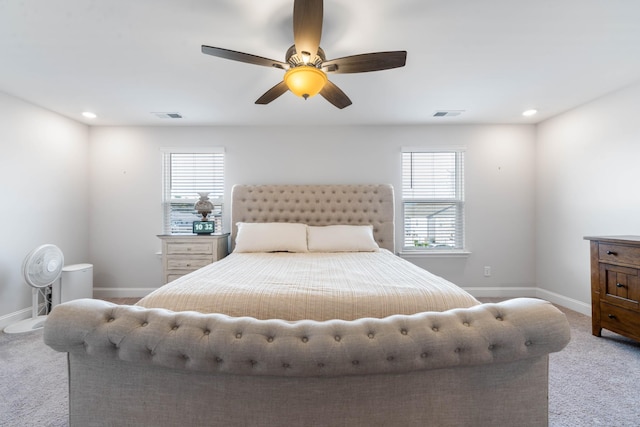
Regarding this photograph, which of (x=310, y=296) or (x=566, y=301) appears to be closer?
(x=310, y=296)

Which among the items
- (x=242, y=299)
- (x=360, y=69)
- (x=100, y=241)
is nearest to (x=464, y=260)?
(x=360, y=69)

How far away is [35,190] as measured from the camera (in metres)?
3.17

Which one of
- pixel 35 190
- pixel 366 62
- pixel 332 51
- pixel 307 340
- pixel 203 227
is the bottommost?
pixel 307 340

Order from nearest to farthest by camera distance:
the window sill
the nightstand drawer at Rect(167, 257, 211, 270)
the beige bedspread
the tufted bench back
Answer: the tufted bench back < the beige bedspread < the nightstand drawer at Rect(167, 257, 211, 270) < the window sill

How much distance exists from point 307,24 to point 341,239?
7.11ft

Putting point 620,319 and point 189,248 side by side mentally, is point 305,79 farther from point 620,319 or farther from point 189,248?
point 620,319

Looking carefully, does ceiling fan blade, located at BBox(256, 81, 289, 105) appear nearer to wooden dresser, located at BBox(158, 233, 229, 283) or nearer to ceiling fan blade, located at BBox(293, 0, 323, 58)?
ceiling fan blade, located at BBox(293, 0, 323, 58)

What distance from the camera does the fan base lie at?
269 cm

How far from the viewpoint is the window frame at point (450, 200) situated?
384 centimetres

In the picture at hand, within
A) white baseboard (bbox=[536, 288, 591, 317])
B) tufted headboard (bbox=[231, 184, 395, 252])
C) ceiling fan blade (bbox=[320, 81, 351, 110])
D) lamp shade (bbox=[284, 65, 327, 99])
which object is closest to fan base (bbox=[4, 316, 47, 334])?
tufted headboard (bbox=[231, 184, 395, 252])

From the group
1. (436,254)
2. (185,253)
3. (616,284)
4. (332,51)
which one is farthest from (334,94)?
(616,284)

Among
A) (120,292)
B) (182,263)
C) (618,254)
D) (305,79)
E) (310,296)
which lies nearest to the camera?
(310,296)

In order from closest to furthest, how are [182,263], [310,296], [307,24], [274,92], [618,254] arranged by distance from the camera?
[310,296] < [307,24] < [274,92] < [618,254] < [182,263]

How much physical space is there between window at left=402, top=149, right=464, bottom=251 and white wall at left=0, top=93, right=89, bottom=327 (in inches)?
175
